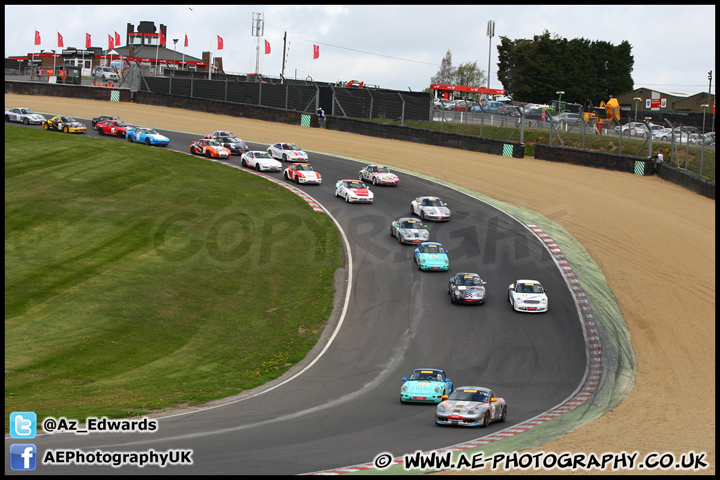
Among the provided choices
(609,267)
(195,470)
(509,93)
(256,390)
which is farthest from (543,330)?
(509,93)

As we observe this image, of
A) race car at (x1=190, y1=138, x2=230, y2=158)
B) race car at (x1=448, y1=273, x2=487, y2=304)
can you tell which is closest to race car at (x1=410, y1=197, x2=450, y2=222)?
race car at (x1=448, y1=273, x2=487, y2=304)

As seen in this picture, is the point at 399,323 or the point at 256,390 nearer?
the point at 256,390

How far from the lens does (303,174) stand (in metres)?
47.4

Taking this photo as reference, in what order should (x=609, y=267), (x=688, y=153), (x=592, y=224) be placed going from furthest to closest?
1. (x=688, y=153)
2. (x=592, y=224)
3. (x=609, y=267)

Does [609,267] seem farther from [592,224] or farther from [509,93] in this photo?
[509,93]

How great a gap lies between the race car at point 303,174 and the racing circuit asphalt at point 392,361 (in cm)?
113

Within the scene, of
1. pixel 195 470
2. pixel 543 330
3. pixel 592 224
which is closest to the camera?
pixel 195 470

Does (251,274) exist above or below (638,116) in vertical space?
below

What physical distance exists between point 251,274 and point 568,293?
548 inches

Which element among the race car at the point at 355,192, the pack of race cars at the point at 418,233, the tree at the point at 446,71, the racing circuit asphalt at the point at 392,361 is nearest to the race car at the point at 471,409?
the pack of race cars at the point at 418,233

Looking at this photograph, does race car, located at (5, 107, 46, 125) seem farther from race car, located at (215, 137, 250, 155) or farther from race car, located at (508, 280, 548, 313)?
race car, located at (508, 280, 548, 313)

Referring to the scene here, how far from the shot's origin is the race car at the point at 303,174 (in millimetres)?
47375

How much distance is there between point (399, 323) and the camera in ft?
96.3

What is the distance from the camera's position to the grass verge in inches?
883
